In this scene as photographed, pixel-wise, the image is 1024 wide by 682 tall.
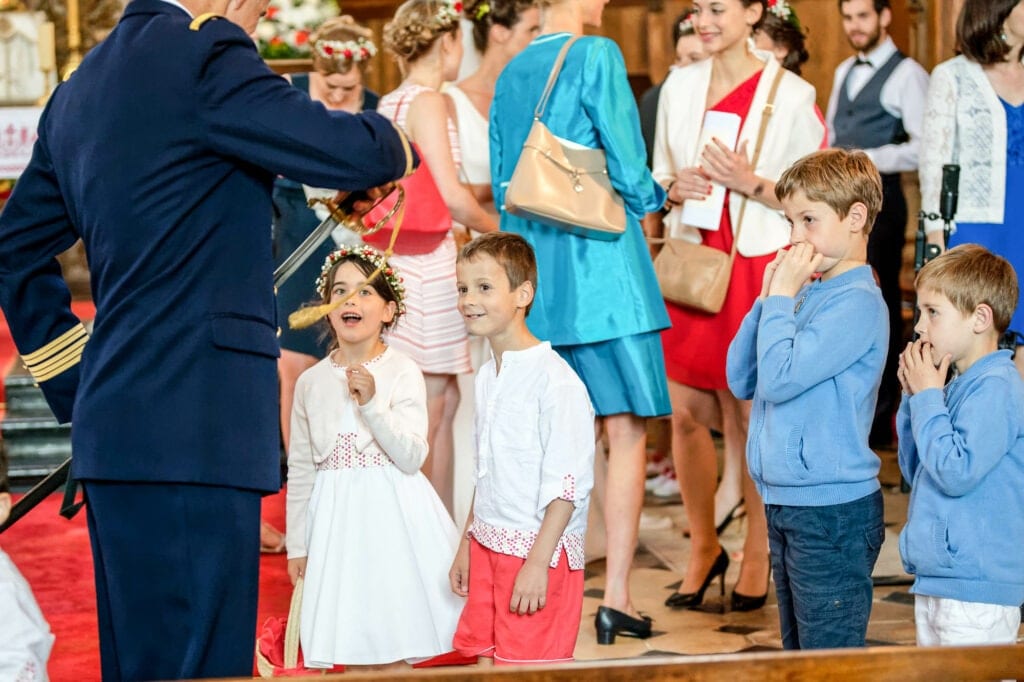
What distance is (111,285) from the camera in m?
2.49

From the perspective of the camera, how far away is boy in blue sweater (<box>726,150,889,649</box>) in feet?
9.86

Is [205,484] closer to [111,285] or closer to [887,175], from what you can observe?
[111,285]

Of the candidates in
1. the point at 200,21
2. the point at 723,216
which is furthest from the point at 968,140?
the point at 200,21

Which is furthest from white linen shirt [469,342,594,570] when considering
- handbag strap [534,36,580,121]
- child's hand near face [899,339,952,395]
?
handbag strap [534,36,580,121]

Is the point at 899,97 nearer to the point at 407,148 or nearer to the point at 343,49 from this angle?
the point at 343,49

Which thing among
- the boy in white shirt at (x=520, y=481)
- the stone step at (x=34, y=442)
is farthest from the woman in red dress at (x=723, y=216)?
the stone step at (x=34, y=442)

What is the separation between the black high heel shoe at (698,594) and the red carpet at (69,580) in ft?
4.01

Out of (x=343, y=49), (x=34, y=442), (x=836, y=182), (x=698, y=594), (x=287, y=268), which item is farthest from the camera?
(x=34, y=442)

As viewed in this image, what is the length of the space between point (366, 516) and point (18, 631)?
0.88m

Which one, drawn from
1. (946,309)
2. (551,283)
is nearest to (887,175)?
(551,283)

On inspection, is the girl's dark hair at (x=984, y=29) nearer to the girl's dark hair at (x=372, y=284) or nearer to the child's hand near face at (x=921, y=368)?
the child's hand near face at (x=921, y=368)

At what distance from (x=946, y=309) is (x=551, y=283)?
1.40 meters

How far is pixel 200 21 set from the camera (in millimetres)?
2402

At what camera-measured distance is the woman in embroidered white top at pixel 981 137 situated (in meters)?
4.62
